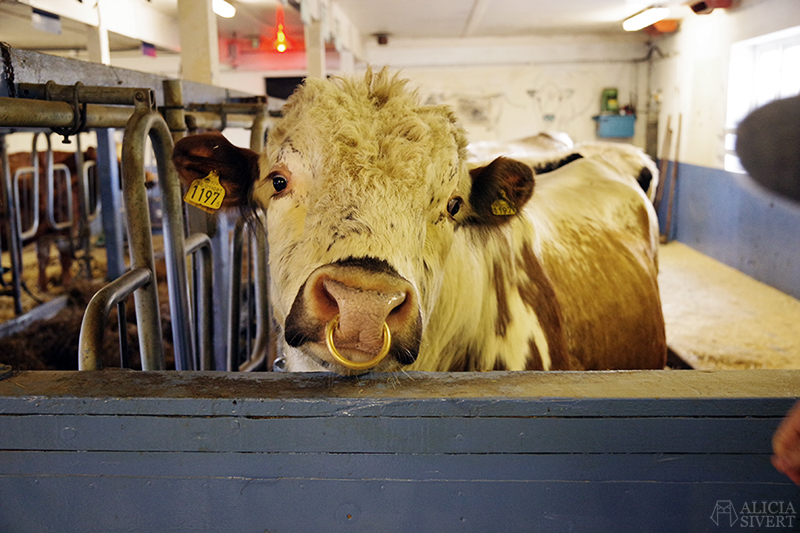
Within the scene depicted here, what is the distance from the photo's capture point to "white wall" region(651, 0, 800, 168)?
22.5 feet

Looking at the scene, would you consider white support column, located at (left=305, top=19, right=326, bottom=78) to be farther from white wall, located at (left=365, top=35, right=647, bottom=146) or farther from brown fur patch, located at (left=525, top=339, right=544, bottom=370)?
brown fur patch, located at (left=525, top=339, right=544, bottom=370)

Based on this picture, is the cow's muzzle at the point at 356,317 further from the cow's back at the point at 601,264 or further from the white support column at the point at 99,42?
the white support column at the point at 99,42

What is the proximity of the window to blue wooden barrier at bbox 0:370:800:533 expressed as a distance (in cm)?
629

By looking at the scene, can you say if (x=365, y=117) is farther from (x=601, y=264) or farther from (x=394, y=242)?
(x=601, y=264)

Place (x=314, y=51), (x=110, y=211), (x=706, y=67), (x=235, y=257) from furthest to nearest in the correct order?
1. (x=706, y=67)
2. (x=314, y=51)
3. (x=110, y=211)
4. (x=235, y=257)

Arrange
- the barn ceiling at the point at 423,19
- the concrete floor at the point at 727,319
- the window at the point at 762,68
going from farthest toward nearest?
the barn ceiling at the point at 423,19 < the window at the point at 762,68 < the concrete floor at the point at 727,319

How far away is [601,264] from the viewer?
10.1 ft

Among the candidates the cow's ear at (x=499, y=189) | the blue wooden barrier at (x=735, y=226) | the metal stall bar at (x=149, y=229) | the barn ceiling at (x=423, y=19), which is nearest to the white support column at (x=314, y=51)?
the barn ceiling at (x=423, y=19)

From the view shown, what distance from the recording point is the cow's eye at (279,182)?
165 cm

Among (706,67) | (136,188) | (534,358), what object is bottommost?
(534,358)

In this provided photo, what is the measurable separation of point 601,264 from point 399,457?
2356 millimetres

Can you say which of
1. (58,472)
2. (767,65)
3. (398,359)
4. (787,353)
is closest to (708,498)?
(398,359)

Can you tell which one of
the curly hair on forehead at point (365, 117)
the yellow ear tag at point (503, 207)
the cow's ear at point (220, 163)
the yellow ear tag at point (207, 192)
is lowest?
the yellow ear tag at point (503, 207)

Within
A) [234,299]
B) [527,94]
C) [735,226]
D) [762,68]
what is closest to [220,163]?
[234,299]
